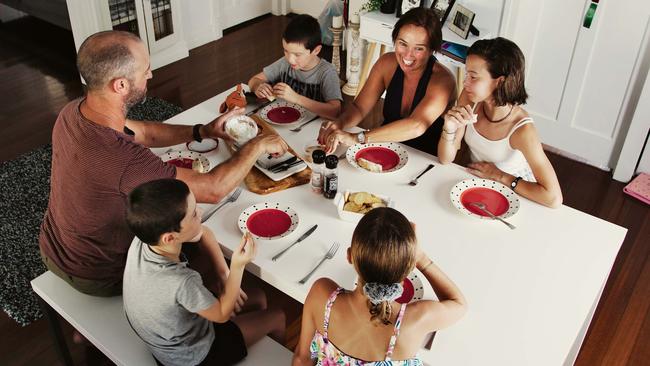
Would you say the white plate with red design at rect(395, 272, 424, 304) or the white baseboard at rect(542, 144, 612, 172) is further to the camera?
the white baseboard at rect(542, 144, 612, 172)

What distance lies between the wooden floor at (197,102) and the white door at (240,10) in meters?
0.09

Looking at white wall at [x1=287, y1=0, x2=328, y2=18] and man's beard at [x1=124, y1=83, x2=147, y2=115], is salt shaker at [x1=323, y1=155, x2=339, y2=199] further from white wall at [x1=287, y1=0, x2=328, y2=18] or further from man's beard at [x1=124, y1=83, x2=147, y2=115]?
white wall at [x1=287, y1=0, x2=328, y2=18]

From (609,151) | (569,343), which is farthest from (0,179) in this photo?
(609,151)

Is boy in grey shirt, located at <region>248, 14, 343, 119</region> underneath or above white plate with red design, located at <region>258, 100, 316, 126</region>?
above

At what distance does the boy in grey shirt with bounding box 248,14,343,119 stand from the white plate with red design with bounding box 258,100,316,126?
0.04 m

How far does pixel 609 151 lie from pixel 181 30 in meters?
3.43

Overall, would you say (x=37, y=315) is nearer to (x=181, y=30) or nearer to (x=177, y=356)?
(x=177, y=356)

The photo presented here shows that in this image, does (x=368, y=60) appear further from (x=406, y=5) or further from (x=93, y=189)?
(x=93, y=189)

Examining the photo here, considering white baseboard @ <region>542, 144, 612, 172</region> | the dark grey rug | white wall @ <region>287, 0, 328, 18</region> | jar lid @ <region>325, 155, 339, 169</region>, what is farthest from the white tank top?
white wall @ <region>287, 0, 328, 18</region>

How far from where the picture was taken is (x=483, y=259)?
1757mm

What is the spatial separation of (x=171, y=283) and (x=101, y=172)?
447 mm

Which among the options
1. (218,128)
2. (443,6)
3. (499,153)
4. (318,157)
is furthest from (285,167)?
(443,6)

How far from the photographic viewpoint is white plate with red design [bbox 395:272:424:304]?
1601 millimetres

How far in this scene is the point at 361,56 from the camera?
14.2ft
